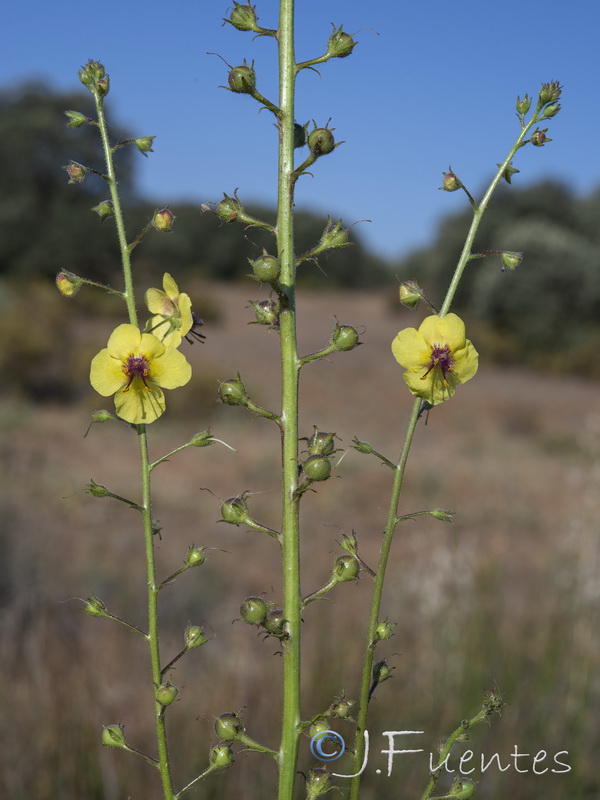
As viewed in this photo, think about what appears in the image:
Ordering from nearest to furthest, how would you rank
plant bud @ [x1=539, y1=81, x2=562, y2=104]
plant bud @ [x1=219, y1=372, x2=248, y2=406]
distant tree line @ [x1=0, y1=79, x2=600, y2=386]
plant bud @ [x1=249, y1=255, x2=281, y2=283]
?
plant bud @ [x1=249, y1=255, x2=281, y2=283] < plant bud @ [x1=219, y1=372, x2=248, y2=406] < plant bud @ [x1=539, y1=81, x2=562, y2=104] < distant tree line @ [x1=0, y1=79, x2=600, y2=386]

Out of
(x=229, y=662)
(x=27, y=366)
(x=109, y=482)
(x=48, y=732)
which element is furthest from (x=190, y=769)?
(x=27, y=366)

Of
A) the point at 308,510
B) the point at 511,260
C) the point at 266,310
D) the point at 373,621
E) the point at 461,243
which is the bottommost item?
the point at 308,510

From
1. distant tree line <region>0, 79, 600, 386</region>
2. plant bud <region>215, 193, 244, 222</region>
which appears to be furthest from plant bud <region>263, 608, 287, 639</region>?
distant tree line <region>0, 79, 600, 386</region>

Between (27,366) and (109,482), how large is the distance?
6465 millimetres

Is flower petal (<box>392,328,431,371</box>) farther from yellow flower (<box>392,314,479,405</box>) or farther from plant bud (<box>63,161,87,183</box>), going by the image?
plant bud (<box>63,161,87,183</box>)

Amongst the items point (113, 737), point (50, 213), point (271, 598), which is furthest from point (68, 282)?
point (50, 213)

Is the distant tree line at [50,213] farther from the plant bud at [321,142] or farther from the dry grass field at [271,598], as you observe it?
the plant bud at [321,142]

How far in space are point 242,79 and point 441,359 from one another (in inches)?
15.8

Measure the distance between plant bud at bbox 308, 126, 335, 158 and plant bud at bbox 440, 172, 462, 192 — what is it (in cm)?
20

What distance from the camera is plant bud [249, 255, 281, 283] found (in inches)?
34.8

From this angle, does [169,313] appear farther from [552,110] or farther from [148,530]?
[552,110]

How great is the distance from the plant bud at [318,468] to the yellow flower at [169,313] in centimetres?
24

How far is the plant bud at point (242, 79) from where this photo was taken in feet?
3.11

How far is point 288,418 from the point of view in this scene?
3.17ft
